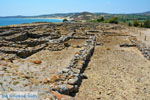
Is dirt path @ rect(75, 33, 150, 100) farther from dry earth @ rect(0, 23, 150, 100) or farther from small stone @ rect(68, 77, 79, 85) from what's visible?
small stone @ rect(68, 77, 79, 85)

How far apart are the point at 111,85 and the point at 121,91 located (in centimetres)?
72

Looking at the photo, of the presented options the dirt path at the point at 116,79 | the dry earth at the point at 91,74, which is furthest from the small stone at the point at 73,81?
the dirt path at the point at 116,79

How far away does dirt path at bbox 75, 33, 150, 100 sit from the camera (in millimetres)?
8281

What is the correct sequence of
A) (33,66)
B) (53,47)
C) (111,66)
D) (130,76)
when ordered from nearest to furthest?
(130,76) → (33,66) → (111,66) → (53,47)

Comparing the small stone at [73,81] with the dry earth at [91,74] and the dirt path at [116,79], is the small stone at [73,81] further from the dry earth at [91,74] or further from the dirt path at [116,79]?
the dirt path at [116,79]

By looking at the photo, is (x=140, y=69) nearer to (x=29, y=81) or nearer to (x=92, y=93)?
(x=92, y=93)

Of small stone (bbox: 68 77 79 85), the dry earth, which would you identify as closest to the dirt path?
the dry earth

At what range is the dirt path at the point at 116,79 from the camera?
828cm

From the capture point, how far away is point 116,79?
32.8 feet

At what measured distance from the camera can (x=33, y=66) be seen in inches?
444

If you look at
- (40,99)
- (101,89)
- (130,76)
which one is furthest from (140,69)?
(40,99)

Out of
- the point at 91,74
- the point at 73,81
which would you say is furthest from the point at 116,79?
the point at 73,81

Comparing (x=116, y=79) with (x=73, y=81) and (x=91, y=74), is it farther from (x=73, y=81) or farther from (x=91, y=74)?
(x=73, y=81)

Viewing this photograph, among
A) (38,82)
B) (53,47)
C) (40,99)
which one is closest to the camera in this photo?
(40,99)
